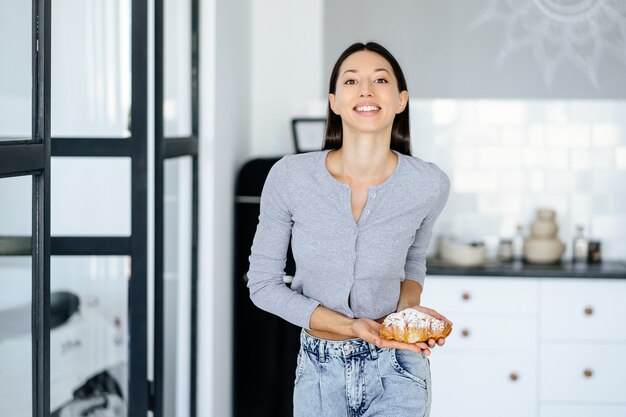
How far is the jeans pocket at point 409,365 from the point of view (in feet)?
6.72

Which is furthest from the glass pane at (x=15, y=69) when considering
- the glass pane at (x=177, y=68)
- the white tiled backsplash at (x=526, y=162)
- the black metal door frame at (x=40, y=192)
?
the white tiled backsplash at (x=526, y=162)

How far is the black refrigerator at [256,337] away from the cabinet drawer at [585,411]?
3.98 ft

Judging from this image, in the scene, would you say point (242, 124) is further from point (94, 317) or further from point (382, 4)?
point (94, 317)

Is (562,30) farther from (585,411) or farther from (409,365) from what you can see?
(409,365)

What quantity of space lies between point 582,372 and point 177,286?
1.95 meters

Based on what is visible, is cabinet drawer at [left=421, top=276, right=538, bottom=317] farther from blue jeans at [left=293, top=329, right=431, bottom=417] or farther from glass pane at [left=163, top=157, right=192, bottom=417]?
blue jeans at [left=293, top=329, right=431, bottom=417]

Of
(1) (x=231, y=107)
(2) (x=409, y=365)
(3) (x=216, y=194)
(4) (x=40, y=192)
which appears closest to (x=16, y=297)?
(4) (x=40, y=192)

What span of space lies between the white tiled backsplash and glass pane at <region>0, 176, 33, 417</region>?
3.20m

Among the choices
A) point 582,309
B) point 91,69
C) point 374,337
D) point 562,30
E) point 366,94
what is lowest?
point 582,309

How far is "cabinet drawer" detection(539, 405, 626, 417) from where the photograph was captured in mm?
4344

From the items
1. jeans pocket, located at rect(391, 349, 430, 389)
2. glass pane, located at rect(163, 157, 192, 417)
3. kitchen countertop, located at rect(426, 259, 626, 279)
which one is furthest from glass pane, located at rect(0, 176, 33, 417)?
kitchen countertop, located at rect(426, 259, 626, 279)

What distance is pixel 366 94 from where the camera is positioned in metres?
2.08

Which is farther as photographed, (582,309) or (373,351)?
(582,309)

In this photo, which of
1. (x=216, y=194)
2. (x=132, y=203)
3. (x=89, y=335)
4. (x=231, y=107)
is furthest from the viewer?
(x=231, y=107)
